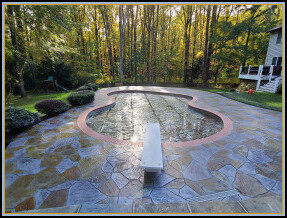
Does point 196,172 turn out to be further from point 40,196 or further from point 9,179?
point 9,179

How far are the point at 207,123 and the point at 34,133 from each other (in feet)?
18.0

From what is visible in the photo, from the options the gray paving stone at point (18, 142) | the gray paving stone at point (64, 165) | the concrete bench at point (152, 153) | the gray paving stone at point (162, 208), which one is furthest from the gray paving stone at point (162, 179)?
the gray paving stone at point (18, 142)

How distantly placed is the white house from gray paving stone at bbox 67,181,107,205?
13.3m

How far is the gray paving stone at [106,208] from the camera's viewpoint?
178 cm

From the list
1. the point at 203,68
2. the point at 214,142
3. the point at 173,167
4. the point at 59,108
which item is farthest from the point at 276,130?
the point at 203,68

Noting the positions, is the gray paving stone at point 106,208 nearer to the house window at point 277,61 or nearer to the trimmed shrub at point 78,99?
the trimmed shrub at point 78,99

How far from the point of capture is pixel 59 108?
5340 millimetres

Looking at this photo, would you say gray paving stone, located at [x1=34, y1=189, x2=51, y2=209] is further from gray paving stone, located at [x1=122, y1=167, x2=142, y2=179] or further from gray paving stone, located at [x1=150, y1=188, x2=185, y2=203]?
gray paving stone, located at [x1=150, y1=188, x2=185, y2=203]

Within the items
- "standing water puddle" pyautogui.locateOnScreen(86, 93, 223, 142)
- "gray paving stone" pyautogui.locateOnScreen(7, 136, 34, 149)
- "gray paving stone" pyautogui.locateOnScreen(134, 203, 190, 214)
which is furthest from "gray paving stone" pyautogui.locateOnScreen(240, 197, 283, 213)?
"gray paving stone" pyautogui.locateOnScreen(7, 136, 34, 149)

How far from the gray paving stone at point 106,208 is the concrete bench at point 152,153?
57 centimetres

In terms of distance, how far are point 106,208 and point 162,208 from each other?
0.73 meters

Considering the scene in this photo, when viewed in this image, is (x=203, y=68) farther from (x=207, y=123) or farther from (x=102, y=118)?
(x=102, y=118)

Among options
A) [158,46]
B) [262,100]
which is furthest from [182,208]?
[158,46]

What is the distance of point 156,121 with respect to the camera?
17.7 ft
